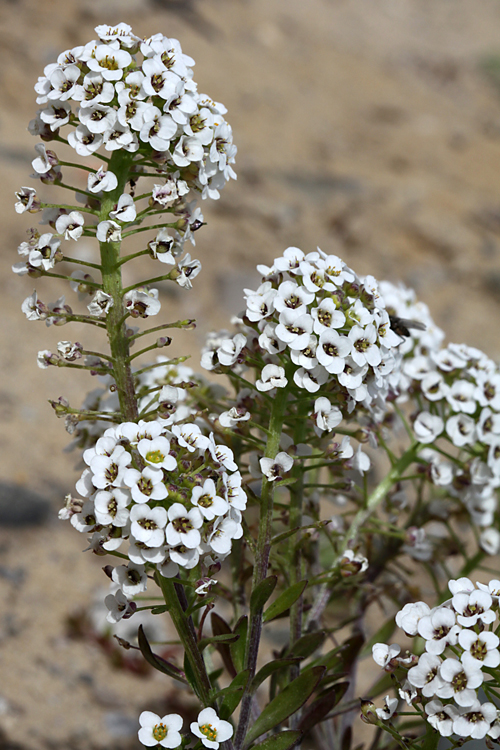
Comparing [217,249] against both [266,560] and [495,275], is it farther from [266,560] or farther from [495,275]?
[266,560]

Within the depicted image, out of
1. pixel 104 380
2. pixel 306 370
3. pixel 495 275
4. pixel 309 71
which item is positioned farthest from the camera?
pixel 309 71

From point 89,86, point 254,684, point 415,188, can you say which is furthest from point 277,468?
point 415,188

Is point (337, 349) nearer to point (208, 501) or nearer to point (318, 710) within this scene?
point (208, 501)

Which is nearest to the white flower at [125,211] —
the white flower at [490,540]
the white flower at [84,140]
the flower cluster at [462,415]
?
the white flower at [84,140]

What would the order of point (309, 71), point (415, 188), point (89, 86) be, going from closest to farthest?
point (89, 86)
point (415, 188)
point (309, 71)

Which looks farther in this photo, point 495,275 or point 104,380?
point 495,275

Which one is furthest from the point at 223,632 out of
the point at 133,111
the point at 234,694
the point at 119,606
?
the point at 133,111

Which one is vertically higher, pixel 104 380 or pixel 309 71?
pixel 309 71

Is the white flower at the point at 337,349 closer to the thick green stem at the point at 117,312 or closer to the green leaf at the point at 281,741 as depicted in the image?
the thick green stem at the point at 117,312

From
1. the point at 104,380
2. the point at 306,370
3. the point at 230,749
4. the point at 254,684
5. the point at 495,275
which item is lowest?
the point at 230,749
